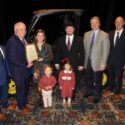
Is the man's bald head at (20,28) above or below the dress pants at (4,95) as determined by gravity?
above

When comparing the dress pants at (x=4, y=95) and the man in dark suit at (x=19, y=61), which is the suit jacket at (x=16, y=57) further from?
the dress pants at (x=4, y=95)

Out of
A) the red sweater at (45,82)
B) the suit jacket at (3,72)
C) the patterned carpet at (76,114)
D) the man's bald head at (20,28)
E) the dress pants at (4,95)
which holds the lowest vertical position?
the patterned carpet at (76,114)

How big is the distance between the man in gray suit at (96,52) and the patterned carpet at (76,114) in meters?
0.38

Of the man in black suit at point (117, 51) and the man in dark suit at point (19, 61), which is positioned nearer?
the man in dark suit at point (19, 61)

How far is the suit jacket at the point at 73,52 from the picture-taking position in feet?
25.3

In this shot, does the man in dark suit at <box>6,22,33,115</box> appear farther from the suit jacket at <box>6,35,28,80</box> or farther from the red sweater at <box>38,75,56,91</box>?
the red sweater at <box>38,75,56,91</box>

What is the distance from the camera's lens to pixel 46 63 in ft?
25.2

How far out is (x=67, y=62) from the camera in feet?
25.5

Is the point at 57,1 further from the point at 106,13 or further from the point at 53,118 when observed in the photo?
the point at 53,118

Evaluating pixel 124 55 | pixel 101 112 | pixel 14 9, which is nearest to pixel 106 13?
pixel 14 9

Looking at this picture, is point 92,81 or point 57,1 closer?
point 92,81

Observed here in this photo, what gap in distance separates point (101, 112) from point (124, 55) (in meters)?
1.57

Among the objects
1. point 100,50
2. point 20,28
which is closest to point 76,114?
point 100,50

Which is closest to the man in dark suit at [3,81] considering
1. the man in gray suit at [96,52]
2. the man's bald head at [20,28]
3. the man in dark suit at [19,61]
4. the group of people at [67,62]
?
the group of people at [67,62]
